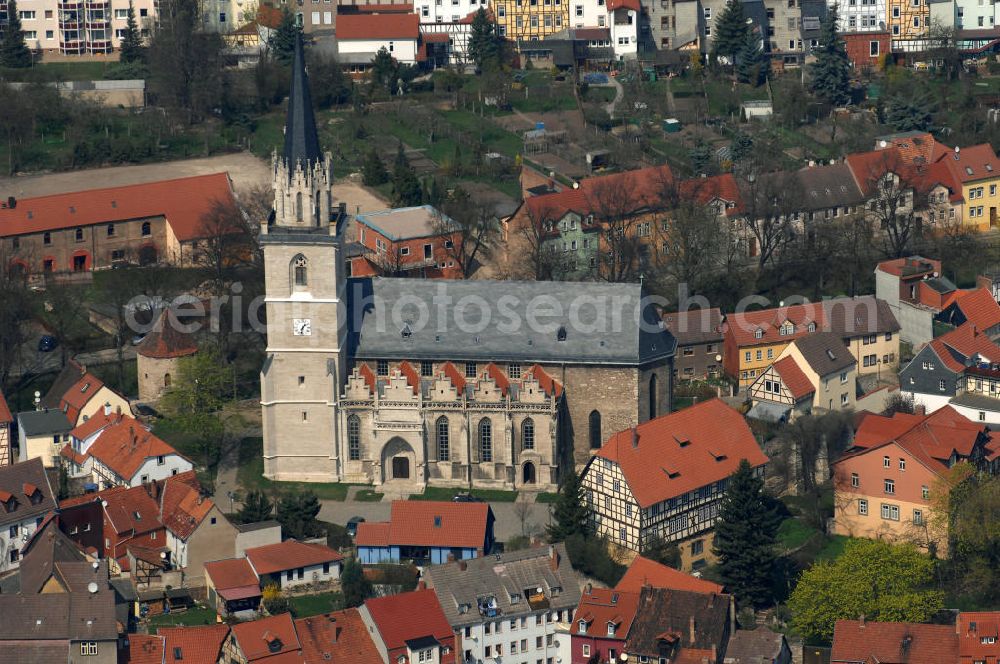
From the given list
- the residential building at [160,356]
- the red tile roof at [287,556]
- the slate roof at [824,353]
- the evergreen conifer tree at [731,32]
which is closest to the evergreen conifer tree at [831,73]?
the evergreen conifer tree at [731,32]

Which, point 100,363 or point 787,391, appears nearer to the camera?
point 787,391

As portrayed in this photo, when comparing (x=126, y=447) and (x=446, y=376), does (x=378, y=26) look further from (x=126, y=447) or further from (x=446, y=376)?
(x=126, y=447)

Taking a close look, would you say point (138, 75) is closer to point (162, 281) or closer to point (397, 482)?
point (162, 281)

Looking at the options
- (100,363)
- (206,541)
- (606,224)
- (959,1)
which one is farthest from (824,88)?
(206,541)

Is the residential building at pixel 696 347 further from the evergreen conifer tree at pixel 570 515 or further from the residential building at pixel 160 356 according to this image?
the residential building at pixel 160 356

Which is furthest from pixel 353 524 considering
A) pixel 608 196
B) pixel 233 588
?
pixel 608 196

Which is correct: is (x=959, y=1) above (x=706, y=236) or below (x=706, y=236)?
above
